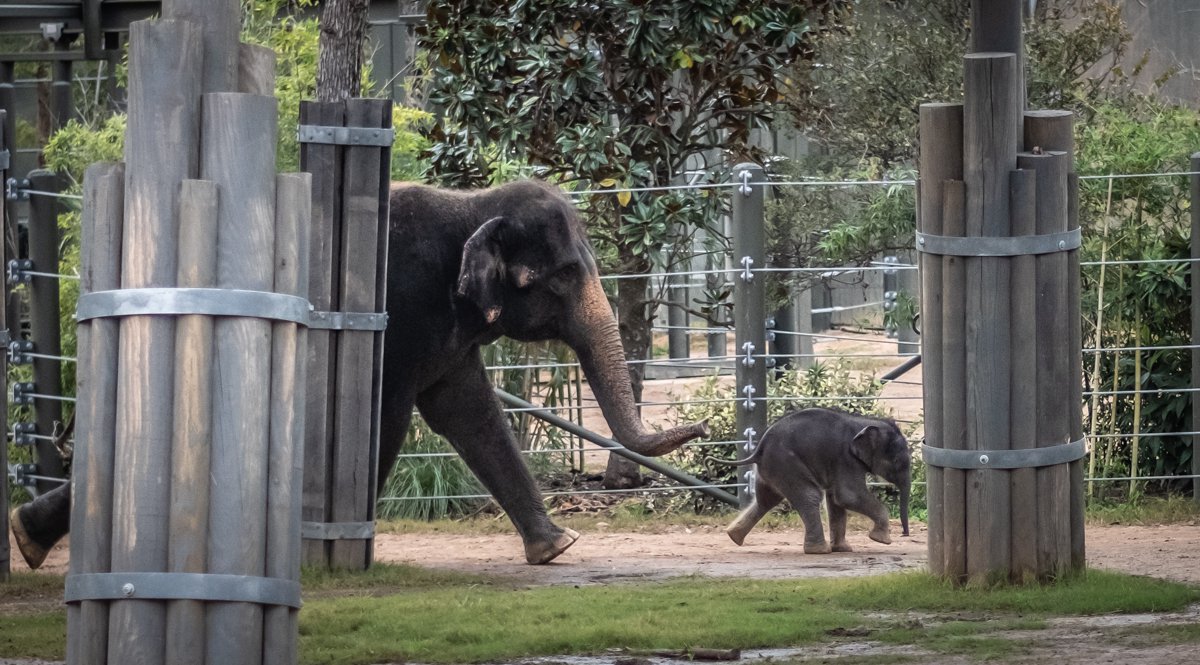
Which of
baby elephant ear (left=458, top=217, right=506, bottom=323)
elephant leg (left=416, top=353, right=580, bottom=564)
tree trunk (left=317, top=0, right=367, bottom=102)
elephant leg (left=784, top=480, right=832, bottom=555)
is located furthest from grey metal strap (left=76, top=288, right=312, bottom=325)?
tree trunk (left=317, top=0, right=367, bottom=102)

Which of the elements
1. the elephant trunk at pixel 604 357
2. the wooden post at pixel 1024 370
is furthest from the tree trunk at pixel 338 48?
the wooden post at pixel 1024 370

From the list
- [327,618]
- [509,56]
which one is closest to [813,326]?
[509,56]

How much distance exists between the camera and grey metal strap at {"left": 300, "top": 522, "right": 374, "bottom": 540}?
8.09 m

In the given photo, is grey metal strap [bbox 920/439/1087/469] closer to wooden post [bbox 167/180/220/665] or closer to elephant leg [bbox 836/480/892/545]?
elephant leg [bbox 836/480/892/545]

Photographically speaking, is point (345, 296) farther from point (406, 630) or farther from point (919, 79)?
point (919, 79)

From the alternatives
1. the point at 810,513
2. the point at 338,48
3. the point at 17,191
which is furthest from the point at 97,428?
the point at 17,191

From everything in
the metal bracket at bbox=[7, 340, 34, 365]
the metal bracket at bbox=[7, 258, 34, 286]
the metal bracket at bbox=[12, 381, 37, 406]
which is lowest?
the metal bracket at bbox=[12, 381, 37, 406]

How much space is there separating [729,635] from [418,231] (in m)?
3.49

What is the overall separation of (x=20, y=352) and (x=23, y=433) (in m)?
0.50

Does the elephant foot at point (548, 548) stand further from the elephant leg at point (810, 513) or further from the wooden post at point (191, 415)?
the wooden post at point (191, 415)

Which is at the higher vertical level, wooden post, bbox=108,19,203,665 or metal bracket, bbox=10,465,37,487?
wooden post, bbox=108,19,203,665

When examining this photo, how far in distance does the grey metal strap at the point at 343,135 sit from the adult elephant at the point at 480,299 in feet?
3.02

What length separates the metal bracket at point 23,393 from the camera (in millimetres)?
11156

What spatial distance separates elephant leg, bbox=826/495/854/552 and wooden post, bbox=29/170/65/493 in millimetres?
4834
